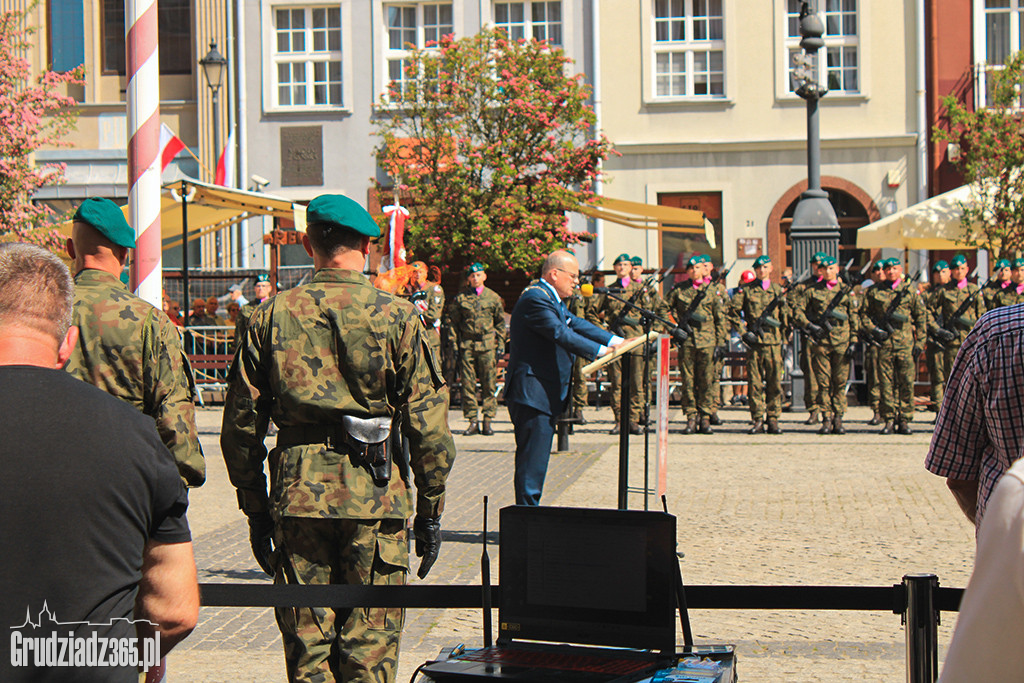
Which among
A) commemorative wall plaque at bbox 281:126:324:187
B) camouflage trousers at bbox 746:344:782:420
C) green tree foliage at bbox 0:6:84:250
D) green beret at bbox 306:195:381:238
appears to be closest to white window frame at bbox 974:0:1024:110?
camouflage trousers at bbox 746:344:782:420

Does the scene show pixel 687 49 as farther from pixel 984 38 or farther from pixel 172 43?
pixel 172 43

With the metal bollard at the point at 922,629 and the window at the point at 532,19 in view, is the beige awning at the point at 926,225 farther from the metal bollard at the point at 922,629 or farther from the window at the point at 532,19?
the metal bollard at the point at 922,629

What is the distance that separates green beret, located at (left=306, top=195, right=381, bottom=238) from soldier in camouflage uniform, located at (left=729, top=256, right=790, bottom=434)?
11879 millimetres

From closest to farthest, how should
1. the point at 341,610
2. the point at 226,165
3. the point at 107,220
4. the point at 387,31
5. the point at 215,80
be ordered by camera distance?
1. the point at 341,610
2. the point at 107,220
3. the point at 215,80
4. the point at 226,165
5. the point at 387,31

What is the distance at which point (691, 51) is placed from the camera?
26.6 meters

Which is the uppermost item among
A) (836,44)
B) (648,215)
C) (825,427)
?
(836,44)

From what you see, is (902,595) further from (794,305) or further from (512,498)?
(794,305)

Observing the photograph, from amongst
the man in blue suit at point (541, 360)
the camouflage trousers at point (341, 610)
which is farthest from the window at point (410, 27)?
the camouflage trousers at point (341, 610)

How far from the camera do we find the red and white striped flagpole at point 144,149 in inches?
248

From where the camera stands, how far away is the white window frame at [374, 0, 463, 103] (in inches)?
1072

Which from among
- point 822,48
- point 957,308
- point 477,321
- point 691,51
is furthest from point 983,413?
point 691,51

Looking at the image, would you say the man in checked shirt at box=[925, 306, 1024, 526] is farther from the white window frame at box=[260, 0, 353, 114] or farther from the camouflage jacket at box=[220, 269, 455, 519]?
the white window frame at box=[260, 0, 353, 114]

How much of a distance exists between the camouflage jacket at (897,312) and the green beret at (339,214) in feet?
42.0

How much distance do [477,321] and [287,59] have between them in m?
13.5
